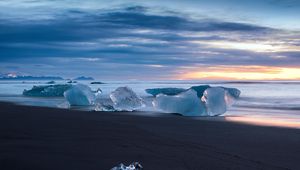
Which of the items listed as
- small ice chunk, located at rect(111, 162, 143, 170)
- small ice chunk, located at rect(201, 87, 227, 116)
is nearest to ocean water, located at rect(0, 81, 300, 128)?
small ice chunk, located at rect(201, 87, 227, 116)

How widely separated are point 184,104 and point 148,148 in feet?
23.5

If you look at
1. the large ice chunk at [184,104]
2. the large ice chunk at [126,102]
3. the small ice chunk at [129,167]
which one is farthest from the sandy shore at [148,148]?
the large ice chunk at [126,102]

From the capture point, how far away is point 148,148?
5.58m

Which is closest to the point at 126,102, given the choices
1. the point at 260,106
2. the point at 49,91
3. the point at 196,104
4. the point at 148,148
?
the point at 196,104

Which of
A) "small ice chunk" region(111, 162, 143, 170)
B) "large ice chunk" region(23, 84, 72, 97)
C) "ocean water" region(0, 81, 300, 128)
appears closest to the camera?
"small ice chunk" region(111, 162, 143, 170)

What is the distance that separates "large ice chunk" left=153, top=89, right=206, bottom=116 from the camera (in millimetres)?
12617

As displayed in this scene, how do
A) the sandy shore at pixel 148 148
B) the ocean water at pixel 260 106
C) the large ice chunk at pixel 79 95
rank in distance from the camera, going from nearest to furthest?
the sandy shore at pixel 148 148 → the ocean water at pixel 260 106 → the large ice chunk at pixel 79 95

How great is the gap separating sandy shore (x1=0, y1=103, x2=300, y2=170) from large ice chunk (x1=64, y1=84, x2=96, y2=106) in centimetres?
930

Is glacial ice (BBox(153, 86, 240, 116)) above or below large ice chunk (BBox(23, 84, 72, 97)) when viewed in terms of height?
below

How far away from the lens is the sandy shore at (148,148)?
175 inches

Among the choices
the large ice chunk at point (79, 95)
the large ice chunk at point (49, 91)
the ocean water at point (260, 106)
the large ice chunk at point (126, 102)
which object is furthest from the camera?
the large ice chunk at point (49, 91)

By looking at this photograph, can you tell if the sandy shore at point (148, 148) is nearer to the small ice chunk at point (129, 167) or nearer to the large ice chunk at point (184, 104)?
the small ice chunk at point (129, 167)

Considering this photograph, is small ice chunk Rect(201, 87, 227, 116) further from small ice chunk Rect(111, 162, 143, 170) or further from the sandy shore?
small ice chunk Rect(111, 162, 143, 170)

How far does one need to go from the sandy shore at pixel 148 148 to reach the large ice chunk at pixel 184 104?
4.47 m
